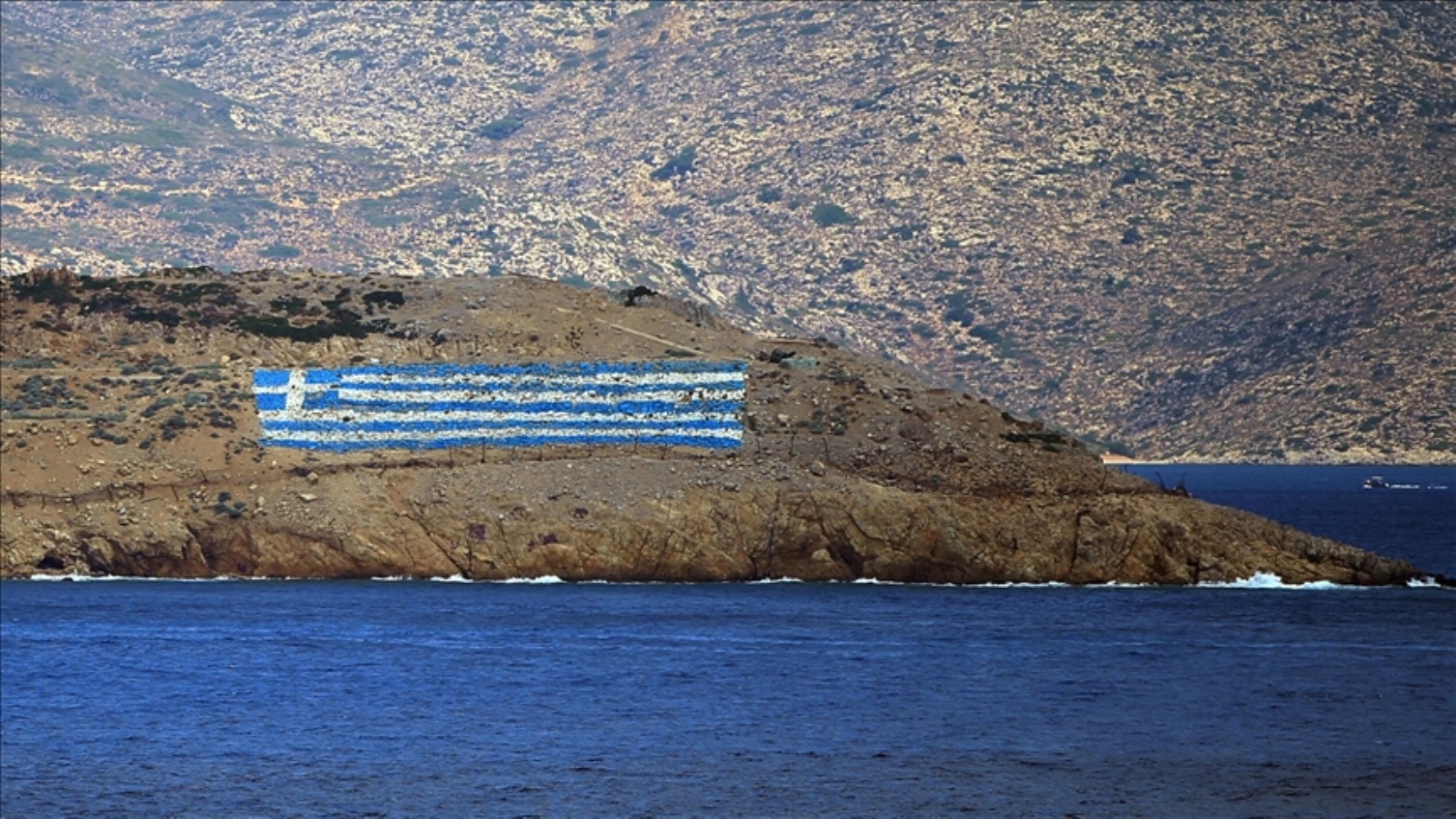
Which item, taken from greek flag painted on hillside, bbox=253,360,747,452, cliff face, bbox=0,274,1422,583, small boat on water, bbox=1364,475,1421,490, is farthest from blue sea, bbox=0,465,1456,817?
small boat on water, bbox=1364,475,1421,490

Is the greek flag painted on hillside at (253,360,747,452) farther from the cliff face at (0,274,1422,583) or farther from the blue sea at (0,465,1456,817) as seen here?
the blue sea at (0,465,1456,817)

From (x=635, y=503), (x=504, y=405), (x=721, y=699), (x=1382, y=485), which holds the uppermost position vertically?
(x=504, y=405)

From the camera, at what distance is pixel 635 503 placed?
274 ft

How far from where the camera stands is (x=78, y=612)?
77062mm

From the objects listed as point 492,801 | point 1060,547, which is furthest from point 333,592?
point 492,801

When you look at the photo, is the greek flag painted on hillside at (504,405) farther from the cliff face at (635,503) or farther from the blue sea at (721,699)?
the blue sea at (721,699)

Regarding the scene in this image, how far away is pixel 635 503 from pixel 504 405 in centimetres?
1211

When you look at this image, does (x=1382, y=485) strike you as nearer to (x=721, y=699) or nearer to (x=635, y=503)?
(x=635, y=503)

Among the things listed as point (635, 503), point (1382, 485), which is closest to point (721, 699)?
point (635, 503)

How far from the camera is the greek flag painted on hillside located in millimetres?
91312

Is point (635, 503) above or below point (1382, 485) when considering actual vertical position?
above

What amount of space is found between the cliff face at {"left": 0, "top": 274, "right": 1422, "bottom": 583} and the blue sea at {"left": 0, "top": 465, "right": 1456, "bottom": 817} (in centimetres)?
145

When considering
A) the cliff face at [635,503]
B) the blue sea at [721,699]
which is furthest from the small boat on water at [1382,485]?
the blue sea at [721,699]

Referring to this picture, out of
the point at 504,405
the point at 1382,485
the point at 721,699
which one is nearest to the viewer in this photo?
the point at 721,699
